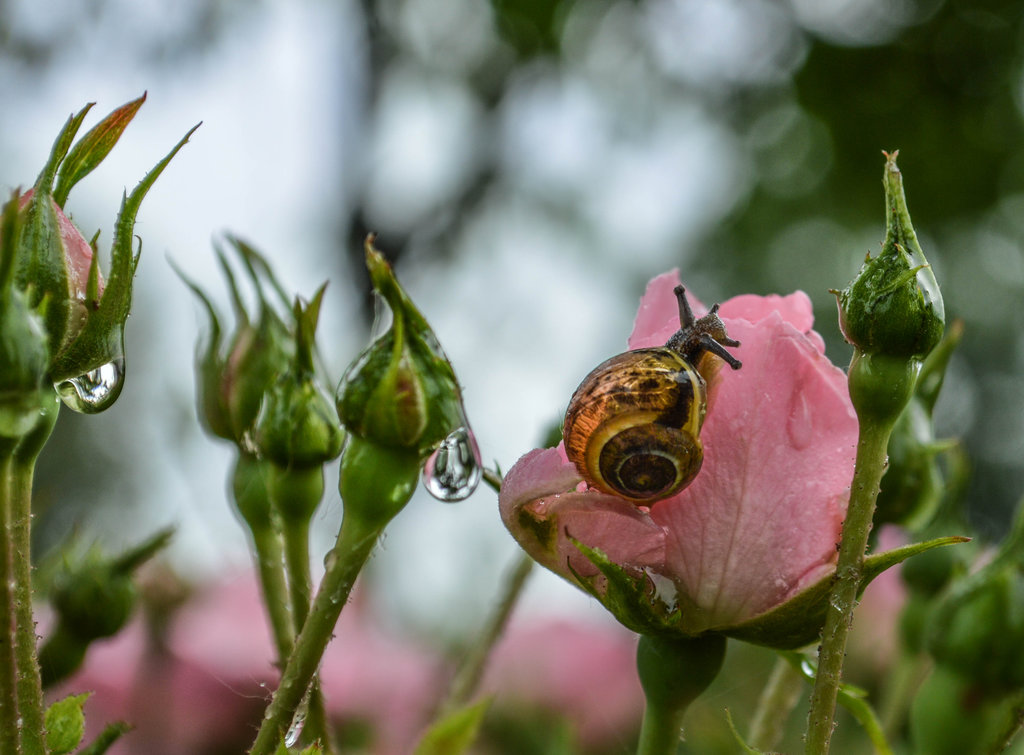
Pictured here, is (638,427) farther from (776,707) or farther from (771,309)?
(776,707)

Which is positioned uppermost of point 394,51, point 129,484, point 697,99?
point 697,99

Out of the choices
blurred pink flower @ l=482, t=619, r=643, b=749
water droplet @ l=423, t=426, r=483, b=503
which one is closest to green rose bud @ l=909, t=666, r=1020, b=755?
water droplet @ l=423, t=426, r=483, b=503

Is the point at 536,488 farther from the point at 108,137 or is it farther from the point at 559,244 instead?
the point at 559,244

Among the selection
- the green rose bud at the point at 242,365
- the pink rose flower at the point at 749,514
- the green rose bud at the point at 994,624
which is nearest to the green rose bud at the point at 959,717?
the green rose bud at the point at 994,624

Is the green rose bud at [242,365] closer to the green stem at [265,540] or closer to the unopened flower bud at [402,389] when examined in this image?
the green stem at [265,540]

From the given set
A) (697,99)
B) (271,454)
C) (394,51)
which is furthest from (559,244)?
(271,454)

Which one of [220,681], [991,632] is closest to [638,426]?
[991,632]

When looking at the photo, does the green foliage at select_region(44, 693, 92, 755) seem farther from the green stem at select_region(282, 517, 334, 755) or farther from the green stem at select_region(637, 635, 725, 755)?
the green stem at select_region(637, 635, 725, 755)
